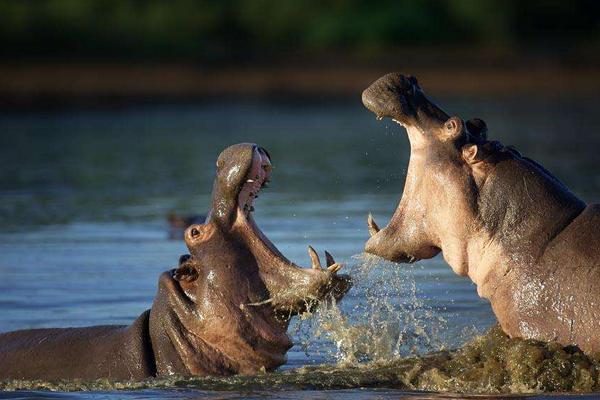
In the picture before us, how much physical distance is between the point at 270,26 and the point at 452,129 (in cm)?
3150

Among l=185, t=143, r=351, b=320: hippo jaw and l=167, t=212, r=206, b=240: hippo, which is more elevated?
l=167, t=212, r=206, b=240: hippo

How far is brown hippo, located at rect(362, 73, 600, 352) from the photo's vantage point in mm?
6480

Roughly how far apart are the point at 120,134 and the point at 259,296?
2044 cm

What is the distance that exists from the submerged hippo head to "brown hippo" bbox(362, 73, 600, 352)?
0.48 m

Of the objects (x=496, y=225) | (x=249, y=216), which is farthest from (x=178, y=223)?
(x=496, y=225)

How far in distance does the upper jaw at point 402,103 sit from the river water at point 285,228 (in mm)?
723

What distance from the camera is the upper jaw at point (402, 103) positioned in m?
6.80

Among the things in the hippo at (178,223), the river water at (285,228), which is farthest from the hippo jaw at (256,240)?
the hippo at (178,223)

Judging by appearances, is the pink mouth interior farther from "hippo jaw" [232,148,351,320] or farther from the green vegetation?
the green vegetation

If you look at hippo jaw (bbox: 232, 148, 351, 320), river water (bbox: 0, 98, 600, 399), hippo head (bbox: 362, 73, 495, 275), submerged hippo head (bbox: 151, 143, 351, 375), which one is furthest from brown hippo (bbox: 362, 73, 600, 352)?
submerged hippo head (bbox: 151, 143, 351, 375)

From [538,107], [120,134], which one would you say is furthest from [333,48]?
[120,134]

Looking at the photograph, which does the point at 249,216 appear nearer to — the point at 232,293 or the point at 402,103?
the point at 232,293

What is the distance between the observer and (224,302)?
7.14 m

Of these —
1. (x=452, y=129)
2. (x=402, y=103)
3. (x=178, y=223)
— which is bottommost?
(x=452, y=129)
